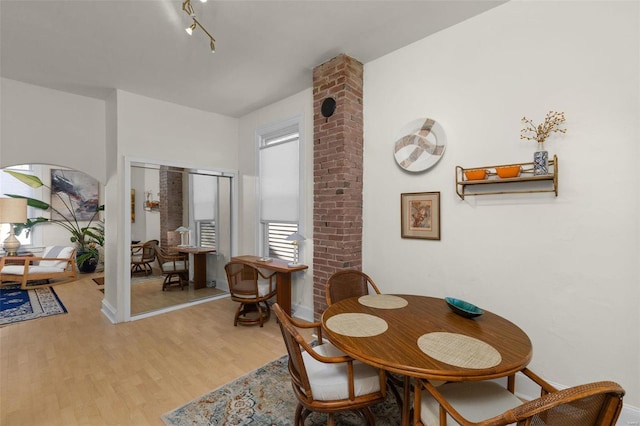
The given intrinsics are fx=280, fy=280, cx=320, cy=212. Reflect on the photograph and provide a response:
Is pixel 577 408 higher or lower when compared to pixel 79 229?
lower

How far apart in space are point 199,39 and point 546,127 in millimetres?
3080

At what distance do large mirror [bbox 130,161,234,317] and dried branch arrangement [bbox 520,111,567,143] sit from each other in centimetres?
419

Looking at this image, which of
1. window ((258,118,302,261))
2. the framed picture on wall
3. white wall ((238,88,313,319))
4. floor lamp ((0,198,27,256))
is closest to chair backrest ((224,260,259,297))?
white wall ((238,88,313,319))

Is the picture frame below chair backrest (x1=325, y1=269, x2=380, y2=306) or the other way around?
the other way around

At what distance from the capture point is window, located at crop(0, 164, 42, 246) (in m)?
6.09

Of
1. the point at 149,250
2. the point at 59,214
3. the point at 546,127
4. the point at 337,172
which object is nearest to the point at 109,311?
the point at 149,250

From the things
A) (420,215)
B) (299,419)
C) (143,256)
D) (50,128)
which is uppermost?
(50,128)

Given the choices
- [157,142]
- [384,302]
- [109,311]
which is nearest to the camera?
[384,302]

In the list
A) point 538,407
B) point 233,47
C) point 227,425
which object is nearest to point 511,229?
point 538,407

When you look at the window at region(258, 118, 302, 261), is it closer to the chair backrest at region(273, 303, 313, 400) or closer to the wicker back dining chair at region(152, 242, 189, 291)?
the wicker back dining chair at region(152, 242, 189, 291)

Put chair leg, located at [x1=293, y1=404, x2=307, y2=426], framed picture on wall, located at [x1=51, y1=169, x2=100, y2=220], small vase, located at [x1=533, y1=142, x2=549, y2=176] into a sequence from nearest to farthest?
chair leg, located at [x1=293, y1=404, x2=307, y2=426] < small vase, located at [x1=533, y1=142, x2=549, y2=176] < framed picture on wall, located at [x1=51, y1=169, x2=100, y2=220]

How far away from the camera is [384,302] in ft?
7.16

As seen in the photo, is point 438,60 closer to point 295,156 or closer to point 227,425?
point 295,156

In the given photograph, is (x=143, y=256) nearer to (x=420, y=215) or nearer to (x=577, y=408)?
(x=420, y=215)
